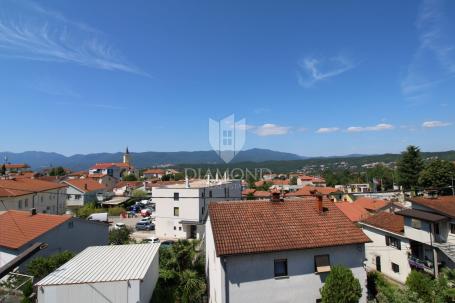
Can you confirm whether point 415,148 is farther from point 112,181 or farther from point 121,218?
point 112,181

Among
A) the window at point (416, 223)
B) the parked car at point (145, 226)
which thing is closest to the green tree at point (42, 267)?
the window at point (416, 223)

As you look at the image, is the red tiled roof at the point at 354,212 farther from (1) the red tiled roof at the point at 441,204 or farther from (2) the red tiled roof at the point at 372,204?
(1) the red tiled roof at the point at 441,204

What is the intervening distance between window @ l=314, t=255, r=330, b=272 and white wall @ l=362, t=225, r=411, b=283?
13.2m

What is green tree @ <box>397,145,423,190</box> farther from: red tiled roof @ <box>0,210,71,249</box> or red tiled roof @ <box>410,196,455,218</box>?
red tiled roof @ <box>0,210,71,249</box>

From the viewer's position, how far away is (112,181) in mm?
89000

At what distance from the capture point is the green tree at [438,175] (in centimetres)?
5581

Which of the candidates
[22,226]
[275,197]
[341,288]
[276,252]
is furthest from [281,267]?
[22,226]

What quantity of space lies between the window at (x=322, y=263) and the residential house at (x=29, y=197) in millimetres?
25369

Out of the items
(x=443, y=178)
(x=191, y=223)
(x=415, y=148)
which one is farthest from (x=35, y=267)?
(x=415, y=148)

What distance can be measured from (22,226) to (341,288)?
18.6 meters

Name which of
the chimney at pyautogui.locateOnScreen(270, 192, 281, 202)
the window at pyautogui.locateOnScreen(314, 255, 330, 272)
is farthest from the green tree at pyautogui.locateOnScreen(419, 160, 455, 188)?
the window at pyautogui.locateOnScreen(314, 255, 330, 272)

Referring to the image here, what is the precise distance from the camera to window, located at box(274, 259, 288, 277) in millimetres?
12953

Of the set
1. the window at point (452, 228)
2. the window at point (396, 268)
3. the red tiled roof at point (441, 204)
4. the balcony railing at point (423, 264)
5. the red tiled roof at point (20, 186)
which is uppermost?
the red tiled roof at point (20, 186)

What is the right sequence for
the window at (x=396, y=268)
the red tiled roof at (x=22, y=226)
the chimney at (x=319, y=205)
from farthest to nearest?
Result: the window at (x=396, y=268)
the red tiled roof at (x=22, y=226)
the chimney at (x=319, y=205)
